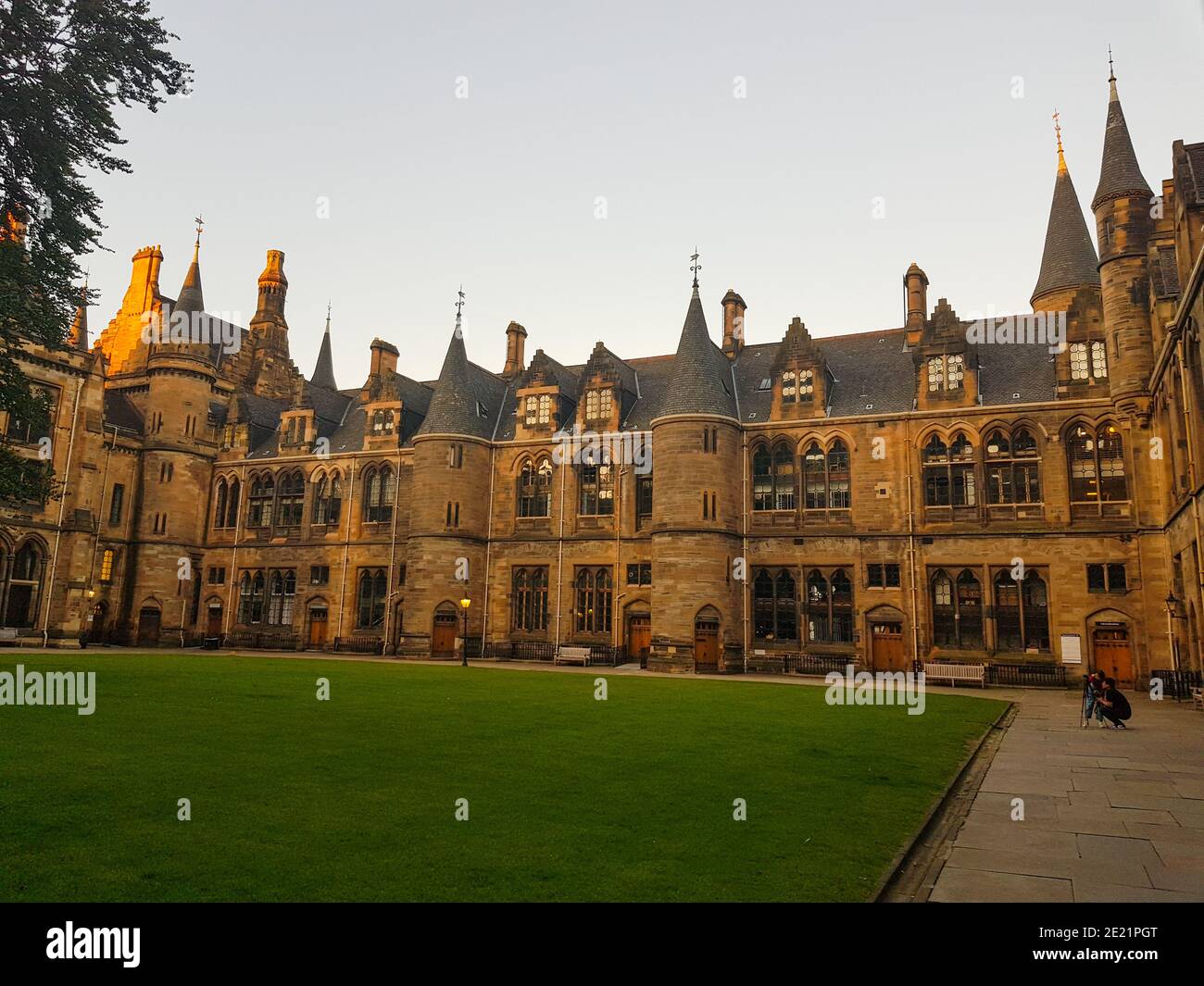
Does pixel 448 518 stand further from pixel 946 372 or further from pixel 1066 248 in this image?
pixel 1066 248

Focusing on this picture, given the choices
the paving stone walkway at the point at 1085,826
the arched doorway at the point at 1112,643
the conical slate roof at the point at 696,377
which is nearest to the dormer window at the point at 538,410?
the conical slate roof at the point at 696,377

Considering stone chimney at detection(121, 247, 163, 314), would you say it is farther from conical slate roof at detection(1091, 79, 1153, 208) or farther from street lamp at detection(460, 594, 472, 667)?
conical slate roof at detection(1091, 79, 1153, 208)

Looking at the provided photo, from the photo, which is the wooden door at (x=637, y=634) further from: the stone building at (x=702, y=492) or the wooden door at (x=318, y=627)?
the wooden door at (x=318, y=627)

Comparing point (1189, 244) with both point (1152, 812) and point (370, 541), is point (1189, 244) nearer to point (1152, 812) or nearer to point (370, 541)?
point (1152, 812)

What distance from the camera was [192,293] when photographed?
5009 cm

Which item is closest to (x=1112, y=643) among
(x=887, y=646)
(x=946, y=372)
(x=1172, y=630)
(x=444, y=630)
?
(x=1172, y=630)

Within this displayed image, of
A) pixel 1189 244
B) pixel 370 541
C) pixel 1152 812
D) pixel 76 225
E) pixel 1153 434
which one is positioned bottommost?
pixel 1152 812

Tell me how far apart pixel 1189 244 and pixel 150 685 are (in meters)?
28.9

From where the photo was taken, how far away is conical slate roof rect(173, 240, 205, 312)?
49.5m

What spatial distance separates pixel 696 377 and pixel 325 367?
3986cm

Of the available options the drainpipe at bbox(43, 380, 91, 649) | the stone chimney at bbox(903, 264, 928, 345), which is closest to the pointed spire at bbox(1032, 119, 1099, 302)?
the stone chimney at bbox(903, 264, 928, 345)

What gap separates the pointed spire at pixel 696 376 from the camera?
1452 inches

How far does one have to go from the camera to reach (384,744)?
41.1ft
